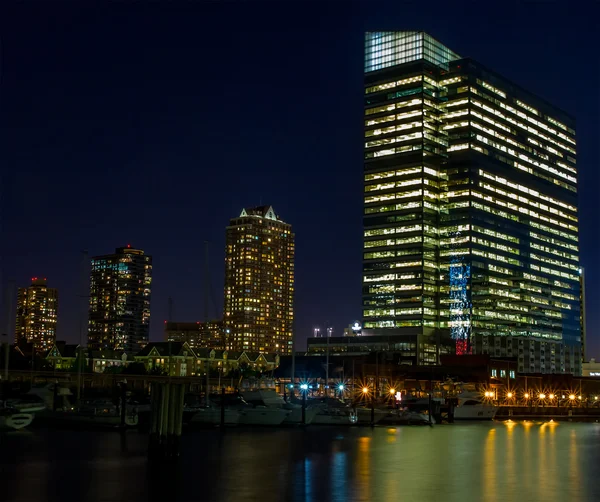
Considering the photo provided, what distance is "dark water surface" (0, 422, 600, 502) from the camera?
56.4 meters

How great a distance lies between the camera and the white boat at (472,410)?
16075 cm

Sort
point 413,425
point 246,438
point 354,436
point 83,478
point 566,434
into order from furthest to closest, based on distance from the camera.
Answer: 1. point 413,425
2. point 566,434
3. point 354,436
4. point 246,438
5. point 83,478

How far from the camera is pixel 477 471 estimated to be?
2783 inches

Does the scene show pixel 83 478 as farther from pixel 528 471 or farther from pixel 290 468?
pixel 528 471

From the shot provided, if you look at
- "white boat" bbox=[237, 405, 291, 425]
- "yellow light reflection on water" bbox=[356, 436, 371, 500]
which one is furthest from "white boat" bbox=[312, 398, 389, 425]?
"yellow light reflection on water" bbox=[356, 436, 371, 500]

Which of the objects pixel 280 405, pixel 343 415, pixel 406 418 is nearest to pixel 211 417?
pixel 280 405

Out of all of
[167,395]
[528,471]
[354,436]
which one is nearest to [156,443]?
[167,395]

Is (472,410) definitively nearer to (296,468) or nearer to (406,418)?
(406,418)

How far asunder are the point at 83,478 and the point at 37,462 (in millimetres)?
11335

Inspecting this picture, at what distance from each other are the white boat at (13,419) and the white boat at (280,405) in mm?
34288

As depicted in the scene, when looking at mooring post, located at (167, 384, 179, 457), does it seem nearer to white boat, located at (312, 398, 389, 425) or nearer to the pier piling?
the pier piling

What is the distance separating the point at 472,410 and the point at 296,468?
97848mm

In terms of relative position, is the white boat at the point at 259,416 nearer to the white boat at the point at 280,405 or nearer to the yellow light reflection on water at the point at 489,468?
the white boat at the point at 280,405

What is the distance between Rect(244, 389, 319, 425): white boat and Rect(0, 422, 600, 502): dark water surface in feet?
49.3
